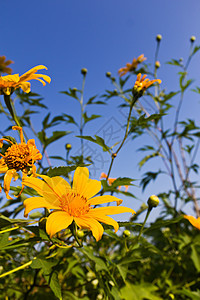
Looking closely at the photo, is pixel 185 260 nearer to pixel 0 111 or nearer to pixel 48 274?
pixel 48 274

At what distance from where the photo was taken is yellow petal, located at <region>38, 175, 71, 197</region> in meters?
0.75

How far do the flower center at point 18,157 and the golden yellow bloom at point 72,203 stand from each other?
0.37ft

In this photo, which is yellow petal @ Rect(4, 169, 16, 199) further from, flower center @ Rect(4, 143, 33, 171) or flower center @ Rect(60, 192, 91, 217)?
flower center @ Rect(60, 192, 91, 217)

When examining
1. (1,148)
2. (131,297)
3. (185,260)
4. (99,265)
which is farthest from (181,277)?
(1,148)

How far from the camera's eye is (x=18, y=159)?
80cm

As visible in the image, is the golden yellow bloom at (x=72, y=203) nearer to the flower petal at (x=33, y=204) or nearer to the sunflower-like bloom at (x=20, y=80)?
the flower petal at (x=33, y=204)

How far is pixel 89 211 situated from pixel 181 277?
1629 mm

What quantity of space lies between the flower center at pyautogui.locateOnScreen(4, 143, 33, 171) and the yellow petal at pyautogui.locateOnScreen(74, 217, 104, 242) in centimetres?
28

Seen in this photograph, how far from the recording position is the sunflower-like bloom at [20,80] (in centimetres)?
85

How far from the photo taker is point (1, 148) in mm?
866

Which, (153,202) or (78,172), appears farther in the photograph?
(153,202)

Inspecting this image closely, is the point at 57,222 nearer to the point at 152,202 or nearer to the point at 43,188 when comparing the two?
the point at 43,188

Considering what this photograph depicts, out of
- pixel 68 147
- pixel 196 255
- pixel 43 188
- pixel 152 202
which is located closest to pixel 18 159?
pixel 43 188

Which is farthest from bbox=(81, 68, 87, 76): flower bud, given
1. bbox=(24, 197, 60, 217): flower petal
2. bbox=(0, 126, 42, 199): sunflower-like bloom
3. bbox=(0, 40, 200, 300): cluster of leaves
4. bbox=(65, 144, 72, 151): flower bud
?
bbox=(24, 197, 60, 217): flower petal
